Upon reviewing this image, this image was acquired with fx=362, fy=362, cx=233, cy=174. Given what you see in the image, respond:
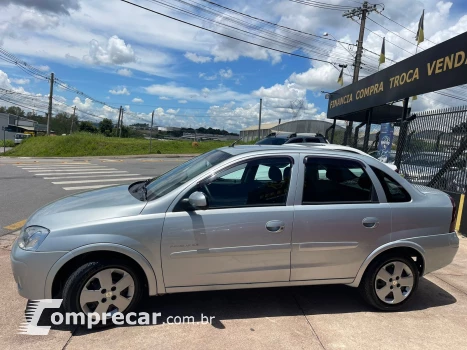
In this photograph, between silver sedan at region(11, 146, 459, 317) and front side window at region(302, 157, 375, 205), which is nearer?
silver sedan at region(11, 146, 459, 317)

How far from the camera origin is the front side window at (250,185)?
3.36m

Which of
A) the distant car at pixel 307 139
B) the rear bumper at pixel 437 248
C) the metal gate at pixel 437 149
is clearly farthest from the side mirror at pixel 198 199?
the distant car at pixel 307 139

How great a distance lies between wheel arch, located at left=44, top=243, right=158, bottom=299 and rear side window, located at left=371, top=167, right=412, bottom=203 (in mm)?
2435

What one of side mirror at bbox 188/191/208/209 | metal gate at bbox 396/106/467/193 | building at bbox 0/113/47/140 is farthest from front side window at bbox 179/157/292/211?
building at bbox 0/113/47/140

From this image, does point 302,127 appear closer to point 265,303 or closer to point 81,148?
point 81,148

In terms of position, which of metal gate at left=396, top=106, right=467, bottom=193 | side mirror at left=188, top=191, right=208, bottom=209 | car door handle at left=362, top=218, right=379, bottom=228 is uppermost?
metal gate at left=396, top=106, right=467, bottom=193

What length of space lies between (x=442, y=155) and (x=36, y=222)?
809cm

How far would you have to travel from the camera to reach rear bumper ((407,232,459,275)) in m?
3.76

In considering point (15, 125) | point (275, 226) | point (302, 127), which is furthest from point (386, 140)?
point (15, 125)

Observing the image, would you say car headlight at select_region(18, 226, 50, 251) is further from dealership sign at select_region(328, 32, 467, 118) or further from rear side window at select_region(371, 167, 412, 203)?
dealership sign at select_region(328, 32, 467, 118)

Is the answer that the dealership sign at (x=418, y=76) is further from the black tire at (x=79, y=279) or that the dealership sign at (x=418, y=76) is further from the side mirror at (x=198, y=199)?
the black tire at (x=79, y=279)

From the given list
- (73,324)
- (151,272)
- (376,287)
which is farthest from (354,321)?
(73,324)

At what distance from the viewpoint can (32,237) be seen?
120 inches

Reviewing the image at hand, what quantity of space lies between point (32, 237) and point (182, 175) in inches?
57.0
